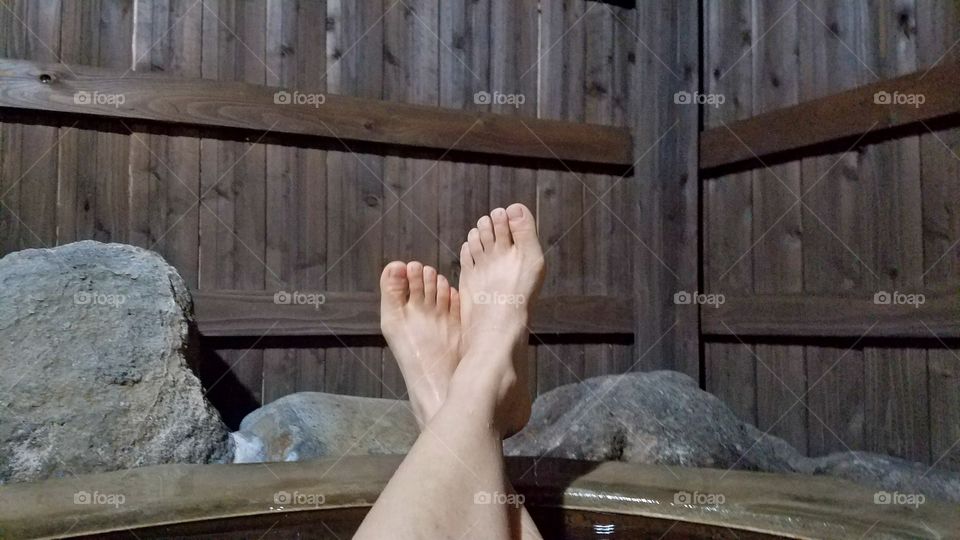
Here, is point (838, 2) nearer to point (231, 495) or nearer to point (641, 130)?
point (641, 130)

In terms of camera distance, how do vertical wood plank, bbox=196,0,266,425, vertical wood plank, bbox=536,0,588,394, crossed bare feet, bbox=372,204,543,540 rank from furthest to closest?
vertical wood plank, bbox=536,0,588,394 < vertical wood plank, bbox=196,0,266,425 < crossed bare feet, bbox=372,204,543,540

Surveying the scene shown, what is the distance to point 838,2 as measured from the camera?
2.81 metres

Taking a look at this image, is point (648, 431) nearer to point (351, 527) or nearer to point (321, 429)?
point (321, 429)

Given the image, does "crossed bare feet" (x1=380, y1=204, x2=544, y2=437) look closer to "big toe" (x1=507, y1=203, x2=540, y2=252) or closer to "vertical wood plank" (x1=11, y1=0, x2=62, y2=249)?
"big toe" (x1=507, y1=203, x2=540, y2=252)

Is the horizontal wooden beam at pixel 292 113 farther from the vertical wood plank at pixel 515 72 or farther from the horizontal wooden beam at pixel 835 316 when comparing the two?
the horizontal wooden beam at pixel 835 316

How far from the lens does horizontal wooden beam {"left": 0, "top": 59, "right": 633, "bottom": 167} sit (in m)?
2.58

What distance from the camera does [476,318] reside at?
1.87 metres

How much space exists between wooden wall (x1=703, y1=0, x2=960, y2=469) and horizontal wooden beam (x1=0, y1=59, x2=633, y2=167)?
0.62 metres

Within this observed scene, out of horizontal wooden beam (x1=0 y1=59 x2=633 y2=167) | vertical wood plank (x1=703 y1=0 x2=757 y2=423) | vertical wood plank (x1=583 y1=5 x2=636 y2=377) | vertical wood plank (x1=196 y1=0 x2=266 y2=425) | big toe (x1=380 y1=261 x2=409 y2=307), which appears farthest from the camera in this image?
vertical wood plank (x1=583 y1=5 x2=636 y2=377)
